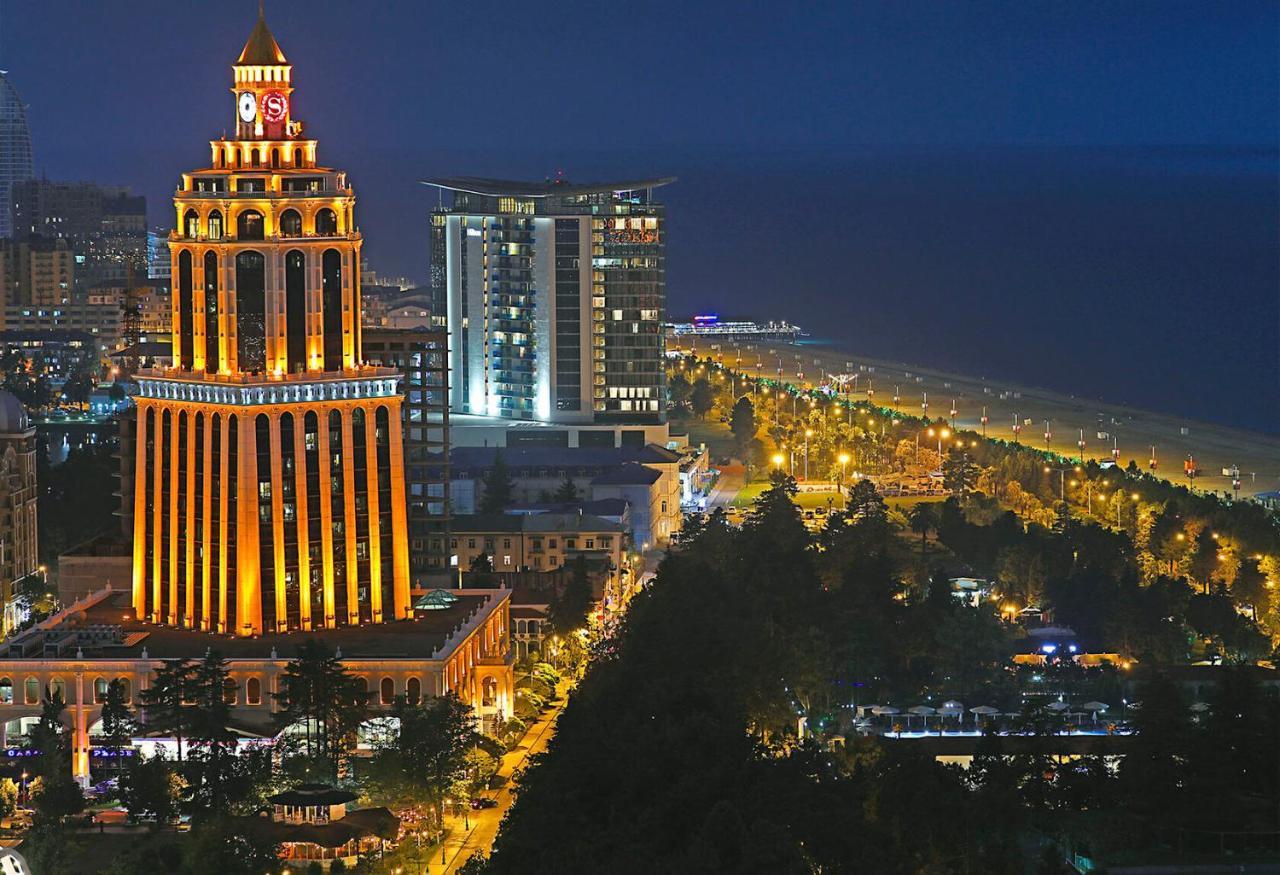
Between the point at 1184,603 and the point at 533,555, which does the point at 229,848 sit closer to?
the point at 1184,603

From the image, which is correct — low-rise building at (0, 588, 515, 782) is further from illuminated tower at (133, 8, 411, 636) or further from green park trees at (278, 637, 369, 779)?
illuminated tower at (133, 8, 411, 636)

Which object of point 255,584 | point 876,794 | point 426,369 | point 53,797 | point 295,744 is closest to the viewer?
point 876,794

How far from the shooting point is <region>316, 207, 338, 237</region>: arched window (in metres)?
80.8

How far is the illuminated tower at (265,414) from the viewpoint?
7912 centimetres

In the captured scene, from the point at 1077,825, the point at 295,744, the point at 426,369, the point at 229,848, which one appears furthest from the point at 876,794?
the point at 426,369

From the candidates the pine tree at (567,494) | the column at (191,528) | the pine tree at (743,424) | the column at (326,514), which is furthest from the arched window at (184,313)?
the pine tree at (743,424)

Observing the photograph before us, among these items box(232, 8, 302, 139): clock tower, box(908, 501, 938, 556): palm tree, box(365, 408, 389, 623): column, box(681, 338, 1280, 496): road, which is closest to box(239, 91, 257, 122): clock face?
box(232, 8, 302, 139): clock tower

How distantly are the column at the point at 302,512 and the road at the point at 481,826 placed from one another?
7.77 meters

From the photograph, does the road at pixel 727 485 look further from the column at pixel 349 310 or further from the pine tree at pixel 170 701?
the pine tree at pixel 170 701

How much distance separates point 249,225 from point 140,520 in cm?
850

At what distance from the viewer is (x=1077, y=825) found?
59.4 metres

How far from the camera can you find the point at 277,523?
79438mm

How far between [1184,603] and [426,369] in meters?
23.8

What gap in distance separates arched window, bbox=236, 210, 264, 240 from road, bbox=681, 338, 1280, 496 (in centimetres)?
5594
